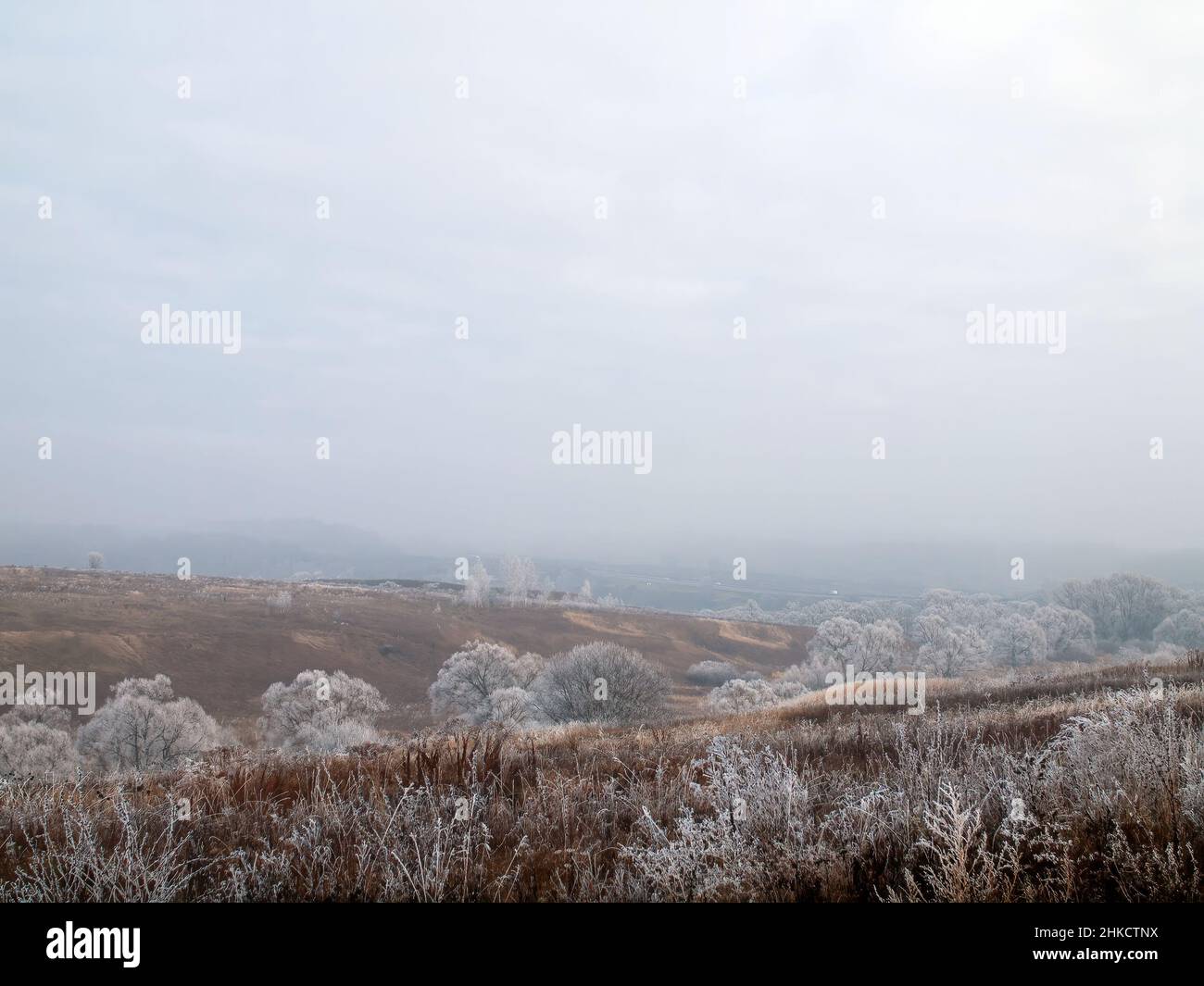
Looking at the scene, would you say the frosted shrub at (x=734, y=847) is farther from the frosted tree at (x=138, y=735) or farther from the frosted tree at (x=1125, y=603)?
the frosted tree at (x=1125, y=603)

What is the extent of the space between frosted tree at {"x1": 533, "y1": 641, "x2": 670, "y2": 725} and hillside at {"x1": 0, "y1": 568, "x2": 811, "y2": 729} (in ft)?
67.7

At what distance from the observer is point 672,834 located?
5.05 metres

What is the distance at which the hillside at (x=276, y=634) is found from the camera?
60094 mm

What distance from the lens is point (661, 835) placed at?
13.7 ft

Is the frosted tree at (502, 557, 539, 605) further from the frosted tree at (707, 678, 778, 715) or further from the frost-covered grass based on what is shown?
the frost-covered grass

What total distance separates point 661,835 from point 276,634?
265 ft

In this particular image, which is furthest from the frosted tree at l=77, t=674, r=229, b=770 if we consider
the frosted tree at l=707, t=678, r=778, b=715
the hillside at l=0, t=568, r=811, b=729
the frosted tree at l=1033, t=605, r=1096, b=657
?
the frosted tree at l=1033, t=605, r=1096, b=657

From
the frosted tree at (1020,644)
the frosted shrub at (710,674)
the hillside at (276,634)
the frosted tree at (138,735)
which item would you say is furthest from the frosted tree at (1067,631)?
the frosted tree at (138,735)

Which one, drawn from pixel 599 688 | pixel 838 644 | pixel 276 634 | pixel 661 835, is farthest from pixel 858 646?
pixel 661 835

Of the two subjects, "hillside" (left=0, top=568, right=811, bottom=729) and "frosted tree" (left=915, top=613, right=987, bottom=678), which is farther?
"frosted tree" (left=915, top=613, right=987, bottom=678)

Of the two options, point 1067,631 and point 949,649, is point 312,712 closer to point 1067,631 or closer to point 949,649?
point 949,649

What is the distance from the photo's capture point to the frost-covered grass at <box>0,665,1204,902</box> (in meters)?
3.65

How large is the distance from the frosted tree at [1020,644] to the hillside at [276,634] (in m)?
29.9

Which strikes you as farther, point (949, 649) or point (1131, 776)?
point (949, 649)
